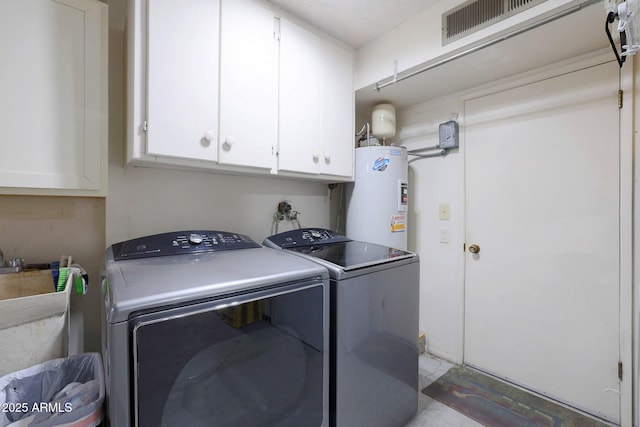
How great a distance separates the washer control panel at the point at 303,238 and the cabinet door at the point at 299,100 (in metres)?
0.42

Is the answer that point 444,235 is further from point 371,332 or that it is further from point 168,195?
point 168,195

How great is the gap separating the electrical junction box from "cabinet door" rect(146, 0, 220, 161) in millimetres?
1702

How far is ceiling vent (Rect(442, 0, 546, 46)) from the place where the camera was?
1353mm

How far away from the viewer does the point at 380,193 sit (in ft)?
6.67

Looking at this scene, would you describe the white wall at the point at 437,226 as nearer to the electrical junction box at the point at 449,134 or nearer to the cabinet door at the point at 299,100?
the electrical junction box at the point at 449,134

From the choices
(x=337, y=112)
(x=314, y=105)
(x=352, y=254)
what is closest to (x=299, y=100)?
(x=314, y=105)

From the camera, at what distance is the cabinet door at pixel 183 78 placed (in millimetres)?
1182

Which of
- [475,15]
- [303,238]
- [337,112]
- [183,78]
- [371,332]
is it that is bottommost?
[371,332]

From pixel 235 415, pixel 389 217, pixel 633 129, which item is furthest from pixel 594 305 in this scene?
pixel 235 415

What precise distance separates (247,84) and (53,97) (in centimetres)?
80

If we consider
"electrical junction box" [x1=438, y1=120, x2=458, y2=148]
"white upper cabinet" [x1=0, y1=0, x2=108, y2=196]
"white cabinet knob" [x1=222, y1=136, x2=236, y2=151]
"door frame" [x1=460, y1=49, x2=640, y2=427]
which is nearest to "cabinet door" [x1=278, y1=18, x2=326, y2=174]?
"white cabinet knob" [x1=222, y1=136, x2=236, y2=151]

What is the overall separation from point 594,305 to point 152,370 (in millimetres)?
2240

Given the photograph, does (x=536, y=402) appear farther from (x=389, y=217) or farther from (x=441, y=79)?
(x=441, y=79)

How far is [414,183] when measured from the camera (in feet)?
7.97
